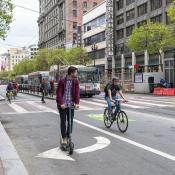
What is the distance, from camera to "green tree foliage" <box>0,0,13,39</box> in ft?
103

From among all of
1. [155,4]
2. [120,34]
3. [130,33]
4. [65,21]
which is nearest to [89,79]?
[155,4]

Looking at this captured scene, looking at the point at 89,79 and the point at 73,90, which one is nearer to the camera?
the point at 73,90

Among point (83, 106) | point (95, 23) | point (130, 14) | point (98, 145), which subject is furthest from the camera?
point (95, 23)

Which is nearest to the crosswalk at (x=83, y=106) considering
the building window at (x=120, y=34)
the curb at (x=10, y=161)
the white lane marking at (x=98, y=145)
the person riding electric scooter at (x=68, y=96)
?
the white lane marking at (x=98, y=145)

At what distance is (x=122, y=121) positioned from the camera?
13719 mm

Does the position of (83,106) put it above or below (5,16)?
below

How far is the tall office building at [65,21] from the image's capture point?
115875 mm

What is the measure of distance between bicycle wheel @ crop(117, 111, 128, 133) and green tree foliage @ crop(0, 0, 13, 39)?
19.4m

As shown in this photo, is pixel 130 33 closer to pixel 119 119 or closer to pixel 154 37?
pixel 154 37

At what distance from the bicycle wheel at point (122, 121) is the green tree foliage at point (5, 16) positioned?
19.4 meters

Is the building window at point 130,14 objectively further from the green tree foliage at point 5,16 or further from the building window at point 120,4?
the green tree foliage at point 5,16

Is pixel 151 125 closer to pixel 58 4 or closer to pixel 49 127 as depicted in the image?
pixel 49 127

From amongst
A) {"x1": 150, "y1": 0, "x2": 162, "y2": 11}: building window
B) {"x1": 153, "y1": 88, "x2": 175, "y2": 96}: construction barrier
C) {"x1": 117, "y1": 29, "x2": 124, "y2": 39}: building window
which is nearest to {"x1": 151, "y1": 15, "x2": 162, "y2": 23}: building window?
{"x1": 150, "y1": 0, "x2": 162, "y2": 11}: building window

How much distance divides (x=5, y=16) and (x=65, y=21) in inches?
3454
